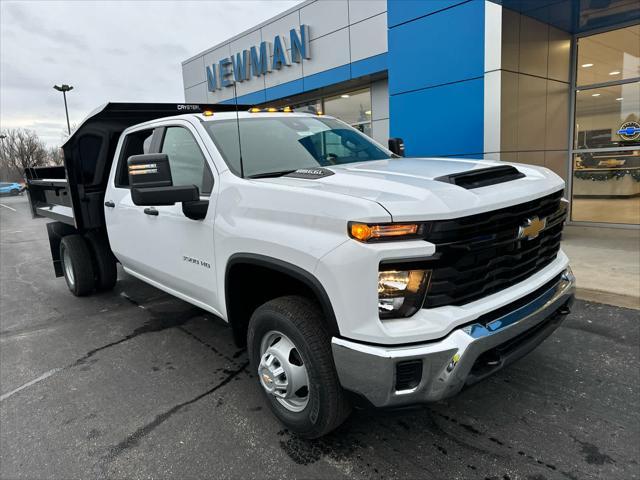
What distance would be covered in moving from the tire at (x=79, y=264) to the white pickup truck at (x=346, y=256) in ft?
7.64

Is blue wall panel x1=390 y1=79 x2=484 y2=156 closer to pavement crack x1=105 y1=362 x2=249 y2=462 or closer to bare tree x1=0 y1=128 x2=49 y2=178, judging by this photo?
pavement crack x1=105 y1=362 x2=249 y2=462

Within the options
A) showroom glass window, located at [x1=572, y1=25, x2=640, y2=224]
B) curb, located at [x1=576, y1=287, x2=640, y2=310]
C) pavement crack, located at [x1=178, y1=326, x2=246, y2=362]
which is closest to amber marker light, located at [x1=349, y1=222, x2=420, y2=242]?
pavement crack, located at [x1=178, y1=326, x2=246, y2=362]

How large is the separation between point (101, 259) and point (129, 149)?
1.87 meters

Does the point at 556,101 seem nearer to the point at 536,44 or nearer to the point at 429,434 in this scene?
the point at 536,44

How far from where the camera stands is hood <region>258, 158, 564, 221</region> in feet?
6.86

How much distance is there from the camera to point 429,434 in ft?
8.98

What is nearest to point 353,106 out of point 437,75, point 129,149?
point 437,75

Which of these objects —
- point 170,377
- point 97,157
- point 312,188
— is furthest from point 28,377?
point 312,188

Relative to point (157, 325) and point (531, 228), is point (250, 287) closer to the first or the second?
point (531, 228)

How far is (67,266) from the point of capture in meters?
6.05

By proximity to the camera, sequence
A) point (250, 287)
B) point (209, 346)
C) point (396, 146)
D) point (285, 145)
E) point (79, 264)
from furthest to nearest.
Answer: point (79, 264) → point (396, 146) → point (209, 346) → point (285, 145) → point (250, 287)

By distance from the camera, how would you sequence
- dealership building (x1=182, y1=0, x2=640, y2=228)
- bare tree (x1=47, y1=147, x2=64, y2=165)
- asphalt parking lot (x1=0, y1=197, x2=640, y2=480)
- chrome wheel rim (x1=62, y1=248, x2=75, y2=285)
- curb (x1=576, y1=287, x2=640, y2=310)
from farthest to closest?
dealership building (x1=182, y1=0, x2=640, y2=228) → chrome wheel rim (x1=62, y1=248, x2=75, y2=285) → bare tree (x1=47, y1=147, x2=64, y2=165) → curb (x1=576, y1=287, x2=640, y2=310) → asphalt parking lot (x1=0, y1=197, x2=640, y2=480)

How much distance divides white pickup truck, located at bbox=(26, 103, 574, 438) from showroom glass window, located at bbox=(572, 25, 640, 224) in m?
6.92

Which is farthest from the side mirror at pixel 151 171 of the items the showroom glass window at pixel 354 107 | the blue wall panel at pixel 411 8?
the showroom glass window at pixel 354 107
